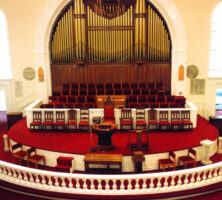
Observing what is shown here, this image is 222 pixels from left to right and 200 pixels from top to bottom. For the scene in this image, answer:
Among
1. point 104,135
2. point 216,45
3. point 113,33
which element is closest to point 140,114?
point 104,135

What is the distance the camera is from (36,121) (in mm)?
10070

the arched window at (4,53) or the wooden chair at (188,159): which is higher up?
the arched window at (4,53)

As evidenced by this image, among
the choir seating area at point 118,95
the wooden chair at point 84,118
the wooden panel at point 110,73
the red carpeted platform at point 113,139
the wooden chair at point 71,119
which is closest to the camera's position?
the red carpeted platform at point 113,139

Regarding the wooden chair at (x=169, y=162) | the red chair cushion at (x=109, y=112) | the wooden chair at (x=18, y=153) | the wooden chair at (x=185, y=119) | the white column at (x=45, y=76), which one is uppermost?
the white column at (x=45, y=76)

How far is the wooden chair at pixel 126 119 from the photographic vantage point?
9548 millimetres

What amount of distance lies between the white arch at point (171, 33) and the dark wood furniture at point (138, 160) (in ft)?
20.7

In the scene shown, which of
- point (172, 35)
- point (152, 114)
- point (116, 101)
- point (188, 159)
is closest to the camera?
point (188, 159)

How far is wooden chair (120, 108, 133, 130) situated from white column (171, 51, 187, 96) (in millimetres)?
4038

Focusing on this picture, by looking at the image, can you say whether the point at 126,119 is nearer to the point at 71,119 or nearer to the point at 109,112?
the point at 109,112

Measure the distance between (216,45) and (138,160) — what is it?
8.79m

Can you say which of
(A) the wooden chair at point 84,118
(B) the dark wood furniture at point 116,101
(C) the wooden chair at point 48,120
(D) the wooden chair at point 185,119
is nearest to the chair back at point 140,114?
(B) the dark wood furniture at point 116,101

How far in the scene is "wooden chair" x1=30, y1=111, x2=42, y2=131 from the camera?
9927 mm

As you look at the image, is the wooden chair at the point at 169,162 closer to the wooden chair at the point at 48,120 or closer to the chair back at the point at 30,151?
the chair back at the point at 30,151

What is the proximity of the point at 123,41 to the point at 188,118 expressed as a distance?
5.16 meters
